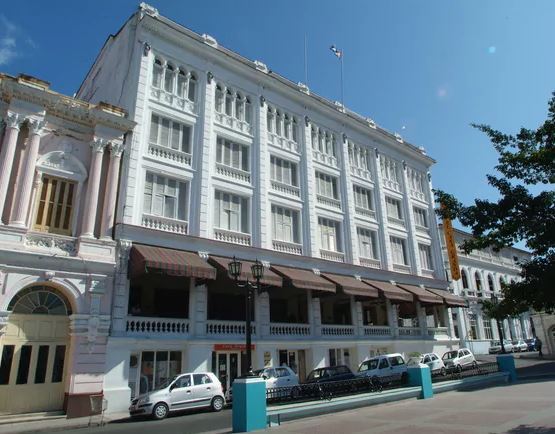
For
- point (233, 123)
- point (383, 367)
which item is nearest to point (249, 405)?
point (383, 367)

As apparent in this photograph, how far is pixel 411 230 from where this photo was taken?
3378 cm

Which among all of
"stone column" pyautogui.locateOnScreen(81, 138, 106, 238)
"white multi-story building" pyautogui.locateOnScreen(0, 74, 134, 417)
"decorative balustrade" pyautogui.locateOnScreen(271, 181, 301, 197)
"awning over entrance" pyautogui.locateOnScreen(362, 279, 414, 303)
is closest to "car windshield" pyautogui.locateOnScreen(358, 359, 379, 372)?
"awning over entrance" pyautogui.locateOnScreen(362, 279, 414, 303)

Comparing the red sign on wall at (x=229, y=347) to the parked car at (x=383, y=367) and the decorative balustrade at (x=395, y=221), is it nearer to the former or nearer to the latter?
the parked car at (x=383, y=367)

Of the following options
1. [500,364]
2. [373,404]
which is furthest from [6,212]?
[500,364]

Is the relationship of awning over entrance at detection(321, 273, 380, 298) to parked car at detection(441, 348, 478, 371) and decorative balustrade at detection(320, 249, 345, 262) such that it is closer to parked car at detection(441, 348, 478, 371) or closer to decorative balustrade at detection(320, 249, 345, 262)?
decorative balustrade at detection(320, 249, 345, 262)

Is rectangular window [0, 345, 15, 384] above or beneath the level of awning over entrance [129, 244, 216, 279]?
beneath

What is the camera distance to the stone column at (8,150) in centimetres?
1680

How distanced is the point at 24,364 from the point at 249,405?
10.0 m

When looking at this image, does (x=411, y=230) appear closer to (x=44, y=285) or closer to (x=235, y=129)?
(x=235, y=129)

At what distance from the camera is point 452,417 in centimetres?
1134

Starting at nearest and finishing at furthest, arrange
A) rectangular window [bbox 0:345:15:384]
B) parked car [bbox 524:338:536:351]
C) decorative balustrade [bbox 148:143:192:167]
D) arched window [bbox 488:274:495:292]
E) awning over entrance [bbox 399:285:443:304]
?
rectangular window [bbox 0:345:15:384]
decorative balustrade [bbox 148:143:192:167]
awning over entrance [bbox 399:285:443:304]
parked car [bbox 524:338:536:351]
arched window [bbox 488:274:495:292]

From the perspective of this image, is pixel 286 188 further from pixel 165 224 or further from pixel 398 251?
pixel 398 251

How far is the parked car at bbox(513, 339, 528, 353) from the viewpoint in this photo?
45138 millimetres

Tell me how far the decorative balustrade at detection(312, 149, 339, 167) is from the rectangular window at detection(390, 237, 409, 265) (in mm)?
7480
